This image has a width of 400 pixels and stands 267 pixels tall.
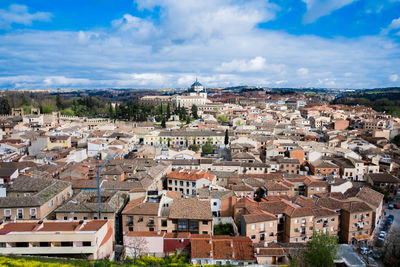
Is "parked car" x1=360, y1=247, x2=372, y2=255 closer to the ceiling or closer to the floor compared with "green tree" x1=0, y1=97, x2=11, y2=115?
closer to the floor

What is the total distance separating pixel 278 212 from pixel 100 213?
1225 centimetres

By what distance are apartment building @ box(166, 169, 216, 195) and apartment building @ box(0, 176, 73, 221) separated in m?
8.80

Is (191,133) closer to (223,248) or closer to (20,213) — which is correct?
(20,213)

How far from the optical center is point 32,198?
19.4m

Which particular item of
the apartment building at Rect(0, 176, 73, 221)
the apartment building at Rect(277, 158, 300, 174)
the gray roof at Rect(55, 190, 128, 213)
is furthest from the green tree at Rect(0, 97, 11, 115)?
the apartment building at Rect(277, 158, 300, 174)

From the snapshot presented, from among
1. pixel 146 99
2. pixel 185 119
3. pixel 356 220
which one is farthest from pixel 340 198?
pixel 146 99

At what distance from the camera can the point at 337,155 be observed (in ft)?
126

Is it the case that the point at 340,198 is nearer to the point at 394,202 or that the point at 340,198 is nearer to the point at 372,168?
the point at 394,202

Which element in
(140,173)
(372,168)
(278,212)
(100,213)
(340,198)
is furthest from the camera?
(372,168)

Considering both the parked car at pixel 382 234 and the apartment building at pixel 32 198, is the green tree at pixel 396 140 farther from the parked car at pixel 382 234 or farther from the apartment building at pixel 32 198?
the apartment building at pixel 32 198

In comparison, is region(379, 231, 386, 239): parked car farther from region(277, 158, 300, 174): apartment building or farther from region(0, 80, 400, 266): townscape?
region(277, 158, 300, 174): apartment building

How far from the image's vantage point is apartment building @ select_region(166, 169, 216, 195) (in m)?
26.3

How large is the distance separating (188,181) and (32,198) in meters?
12.3

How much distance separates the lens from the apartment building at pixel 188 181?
26.3 metres
